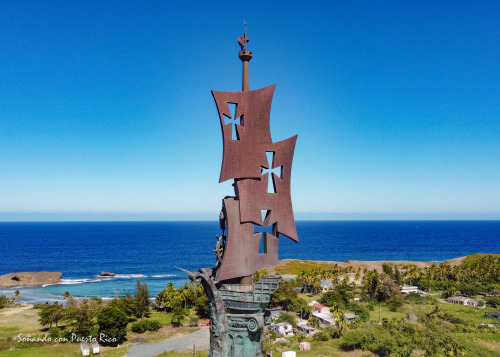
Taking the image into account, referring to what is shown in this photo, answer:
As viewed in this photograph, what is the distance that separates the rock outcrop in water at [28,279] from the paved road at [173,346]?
4860cm

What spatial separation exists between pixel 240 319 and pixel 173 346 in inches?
760

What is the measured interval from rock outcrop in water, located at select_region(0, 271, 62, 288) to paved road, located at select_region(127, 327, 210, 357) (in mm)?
48605

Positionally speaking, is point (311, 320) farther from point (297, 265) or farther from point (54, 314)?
point (297, 265)

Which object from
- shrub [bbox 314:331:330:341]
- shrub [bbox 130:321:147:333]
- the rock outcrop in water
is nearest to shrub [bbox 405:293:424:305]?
shrub [bbox 314:331:330:341]

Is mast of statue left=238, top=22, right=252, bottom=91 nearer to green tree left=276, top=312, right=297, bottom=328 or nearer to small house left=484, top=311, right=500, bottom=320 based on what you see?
green tree left=276, top=312, right=297, bottom=328

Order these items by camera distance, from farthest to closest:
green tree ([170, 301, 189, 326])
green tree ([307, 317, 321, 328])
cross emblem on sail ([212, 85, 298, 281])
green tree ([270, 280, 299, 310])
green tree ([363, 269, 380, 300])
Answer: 1. green tree ([363, 269, 380, 300])
2. green tree ([270, 280, 299, 310])
3. green tree ([170, 301, 189, 326])
4. green tree ([307, 317, 321, 328])
5. cross emblem on sail ([212, 85, 298, 281])

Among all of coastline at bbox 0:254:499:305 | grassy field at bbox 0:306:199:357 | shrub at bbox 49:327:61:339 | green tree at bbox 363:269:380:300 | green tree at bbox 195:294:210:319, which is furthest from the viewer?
coastline at bbox 0:254:499:305

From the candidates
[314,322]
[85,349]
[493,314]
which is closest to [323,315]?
[314,322]

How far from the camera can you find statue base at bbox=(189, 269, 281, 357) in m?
13.1

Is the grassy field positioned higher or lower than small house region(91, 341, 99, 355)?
lower

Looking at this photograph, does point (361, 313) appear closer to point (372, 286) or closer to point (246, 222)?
point (372, 286)

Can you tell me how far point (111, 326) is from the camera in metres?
29.4

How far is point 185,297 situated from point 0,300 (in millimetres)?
26306

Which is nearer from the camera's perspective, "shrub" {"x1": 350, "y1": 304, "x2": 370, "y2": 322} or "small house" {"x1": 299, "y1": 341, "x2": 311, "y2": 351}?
"small house" {"x1": 299, "y1": 341, "x2": 311, "y2": 351}
